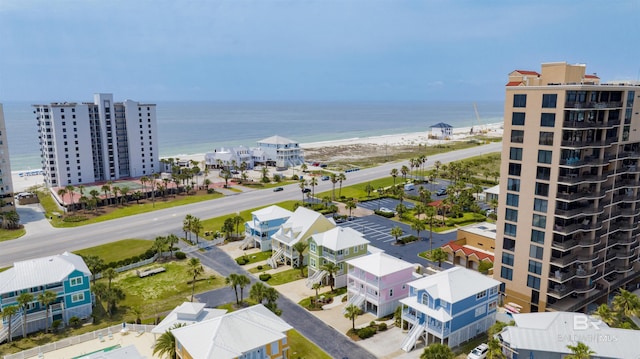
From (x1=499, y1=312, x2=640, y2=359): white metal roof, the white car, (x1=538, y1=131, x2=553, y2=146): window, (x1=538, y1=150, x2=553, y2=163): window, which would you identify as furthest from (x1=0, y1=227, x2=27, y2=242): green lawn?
(x1=538, y1=131, x2=553, y2=146): window

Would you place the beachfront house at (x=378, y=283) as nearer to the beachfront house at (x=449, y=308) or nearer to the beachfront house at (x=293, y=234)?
the beachfront house at (x=449, y=308)

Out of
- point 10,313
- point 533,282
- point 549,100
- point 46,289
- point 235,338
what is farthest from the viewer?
point 533,282

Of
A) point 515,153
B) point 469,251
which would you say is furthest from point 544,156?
point 469,251

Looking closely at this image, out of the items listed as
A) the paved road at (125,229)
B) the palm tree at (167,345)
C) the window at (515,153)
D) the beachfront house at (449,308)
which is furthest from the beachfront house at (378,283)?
the paved road at (125,229)

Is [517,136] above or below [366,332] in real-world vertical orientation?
above

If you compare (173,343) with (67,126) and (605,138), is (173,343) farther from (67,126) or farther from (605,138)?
(67,126)

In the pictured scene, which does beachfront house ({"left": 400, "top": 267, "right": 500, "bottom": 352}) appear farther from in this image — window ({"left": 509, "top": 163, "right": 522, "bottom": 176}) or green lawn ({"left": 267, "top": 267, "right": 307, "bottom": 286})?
green lawn ({"left": 267, "top": 267, "right": 307, "bottom": 286})

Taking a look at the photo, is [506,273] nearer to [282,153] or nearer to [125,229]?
[125,229]
